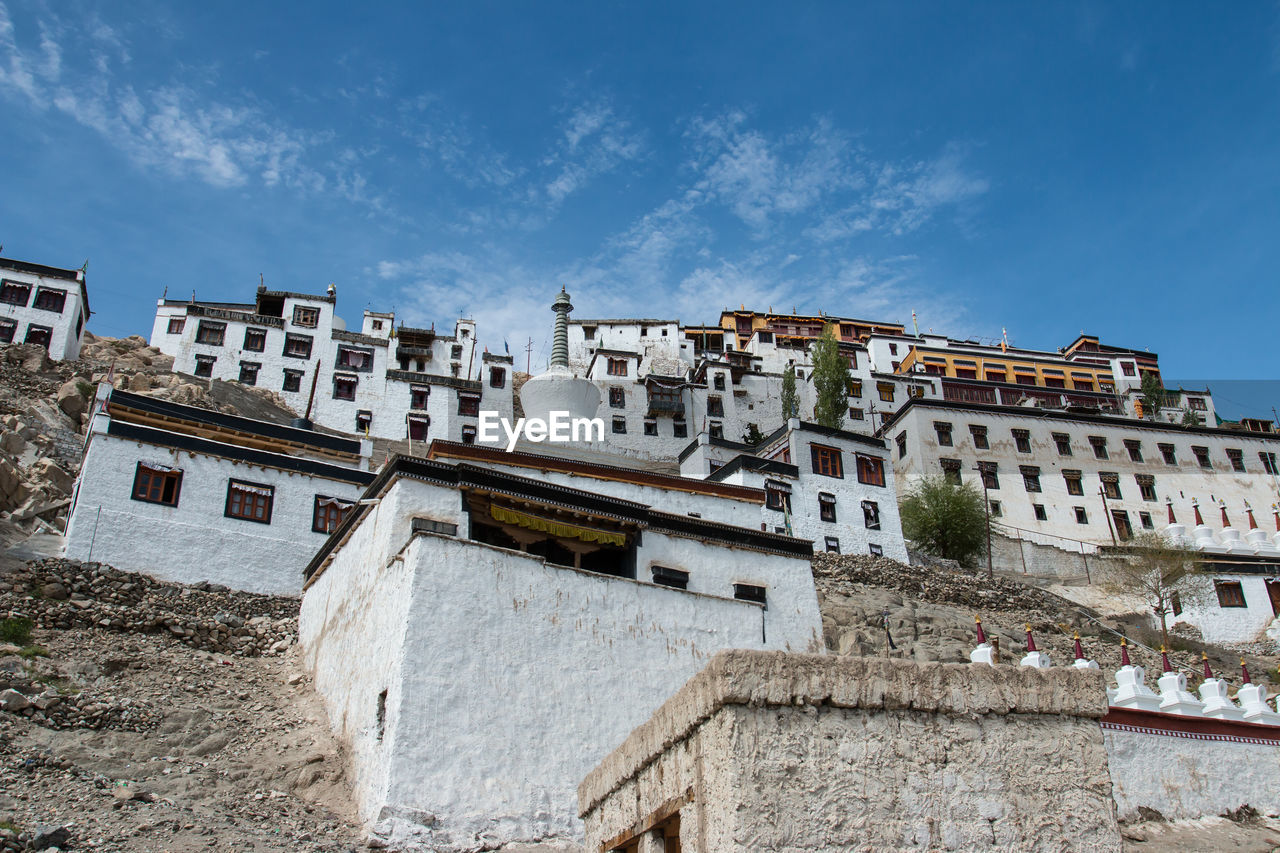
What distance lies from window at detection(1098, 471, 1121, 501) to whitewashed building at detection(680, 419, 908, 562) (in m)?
17.2

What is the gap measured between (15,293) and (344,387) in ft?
51.8

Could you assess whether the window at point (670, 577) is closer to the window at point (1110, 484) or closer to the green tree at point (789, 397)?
the window at point (1110, 484)

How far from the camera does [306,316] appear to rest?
56625 millimetres

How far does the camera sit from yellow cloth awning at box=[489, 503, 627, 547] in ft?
71.4

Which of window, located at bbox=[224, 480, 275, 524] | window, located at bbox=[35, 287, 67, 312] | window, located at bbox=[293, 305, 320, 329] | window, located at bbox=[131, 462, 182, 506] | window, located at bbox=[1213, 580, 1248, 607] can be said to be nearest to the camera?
window, located at bbox=[131, 462, 182, 506]

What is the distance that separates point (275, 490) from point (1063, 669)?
24332 mm

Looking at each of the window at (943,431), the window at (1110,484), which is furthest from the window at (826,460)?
the window at (1110,484)

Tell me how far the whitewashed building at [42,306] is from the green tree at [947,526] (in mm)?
39389

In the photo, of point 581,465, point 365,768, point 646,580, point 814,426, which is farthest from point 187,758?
point 814,426

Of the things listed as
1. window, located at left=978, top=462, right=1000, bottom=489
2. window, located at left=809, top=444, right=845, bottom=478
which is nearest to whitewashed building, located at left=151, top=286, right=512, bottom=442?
window, located at left=809, top=444, right=845, bottom=478

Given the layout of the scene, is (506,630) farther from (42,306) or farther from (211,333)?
(211,333)

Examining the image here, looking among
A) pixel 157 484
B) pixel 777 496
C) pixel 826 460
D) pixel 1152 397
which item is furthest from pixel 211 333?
pixel 1152 397

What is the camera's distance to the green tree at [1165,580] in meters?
37.2

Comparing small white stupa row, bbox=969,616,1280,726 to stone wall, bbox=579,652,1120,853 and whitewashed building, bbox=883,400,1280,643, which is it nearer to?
stone wall, bbox=579,652,1120,853
